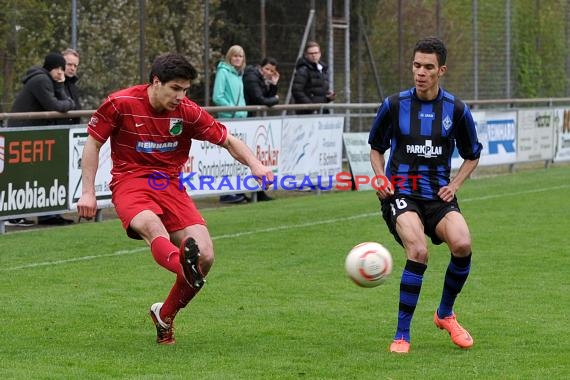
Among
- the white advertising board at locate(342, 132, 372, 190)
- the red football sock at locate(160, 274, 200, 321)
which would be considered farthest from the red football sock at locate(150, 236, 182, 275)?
the white advertising board at locate(342, 132, 372, 190)

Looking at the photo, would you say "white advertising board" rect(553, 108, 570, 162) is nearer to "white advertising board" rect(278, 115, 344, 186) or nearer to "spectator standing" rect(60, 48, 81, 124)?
"white advertising board" rect(278, 115, 344, 186)

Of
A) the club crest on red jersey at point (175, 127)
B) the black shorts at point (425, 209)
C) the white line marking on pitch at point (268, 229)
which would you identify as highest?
the club crest on red jersey at point (175, 127)

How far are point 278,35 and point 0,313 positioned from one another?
1334 centimetres

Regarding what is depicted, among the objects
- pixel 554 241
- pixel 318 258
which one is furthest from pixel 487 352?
pixel 554 241

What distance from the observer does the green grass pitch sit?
23.4ft

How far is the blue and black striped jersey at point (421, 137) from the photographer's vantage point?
7.91 metres

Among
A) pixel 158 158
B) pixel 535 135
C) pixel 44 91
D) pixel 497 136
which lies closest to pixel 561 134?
pixel 535 135

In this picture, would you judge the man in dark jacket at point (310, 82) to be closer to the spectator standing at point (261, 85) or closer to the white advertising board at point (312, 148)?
the white advertising board at point (312, 148)

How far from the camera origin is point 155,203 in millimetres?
7785

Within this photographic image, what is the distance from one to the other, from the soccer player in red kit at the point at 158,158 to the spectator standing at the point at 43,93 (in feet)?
21.2

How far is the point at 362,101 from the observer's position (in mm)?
24312

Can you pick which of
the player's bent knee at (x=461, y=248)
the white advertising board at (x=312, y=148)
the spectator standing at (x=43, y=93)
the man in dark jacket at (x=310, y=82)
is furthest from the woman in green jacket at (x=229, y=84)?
the player's bent knee at (x=461, y=248)

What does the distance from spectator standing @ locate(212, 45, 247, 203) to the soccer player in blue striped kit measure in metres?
9.64

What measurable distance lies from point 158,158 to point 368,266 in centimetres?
147
